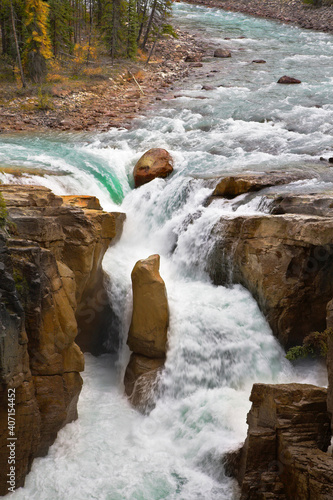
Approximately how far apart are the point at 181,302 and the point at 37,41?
19743mm

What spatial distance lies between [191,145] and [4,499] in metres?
14.3

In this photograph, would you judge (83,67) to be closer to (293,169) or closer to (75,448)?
(293,169)

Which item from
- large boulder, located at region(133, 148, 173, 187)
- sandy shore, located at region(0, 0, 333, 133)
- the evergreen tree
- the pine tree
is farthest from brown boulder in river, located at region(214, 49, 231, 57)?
large boulder, located at region(133, 148, 173, 187)

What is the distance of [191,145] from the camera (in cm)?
1955

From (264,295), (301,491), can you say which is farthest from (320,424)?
(264,295)

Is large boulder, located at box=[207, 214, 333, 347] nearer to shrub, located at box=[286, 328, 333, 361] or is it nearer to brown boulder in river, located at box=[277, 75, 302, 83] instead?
shrub, located at box=[286, 328, 333, 361]

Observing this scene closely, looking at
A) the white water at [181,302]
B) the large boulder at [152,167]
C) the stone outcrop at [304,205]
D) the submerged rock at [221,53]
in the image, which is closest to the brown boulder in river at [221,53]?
the submerged rock at [221,53]

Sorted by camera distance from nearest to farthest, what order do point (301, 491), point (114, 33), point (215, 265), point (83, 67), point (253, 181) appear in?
point (301, 491), point (215, 265), point (253, 181), point (83, 67), point (114, 33)

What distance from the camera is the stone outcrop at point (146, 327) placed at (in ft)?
36.0

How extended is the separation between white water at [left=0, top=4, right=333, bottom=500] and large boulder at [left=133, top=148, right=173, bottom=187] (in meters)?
0.37

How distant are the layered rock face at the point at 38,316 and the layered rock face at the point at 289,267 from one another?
3.67 metres

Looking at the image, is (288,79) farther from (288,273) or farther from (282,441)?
(282,441)

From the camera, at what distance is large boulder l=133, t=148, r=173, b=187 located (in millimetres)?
16812

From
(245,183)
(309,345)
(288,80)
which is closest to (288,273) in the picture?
(309,345)
